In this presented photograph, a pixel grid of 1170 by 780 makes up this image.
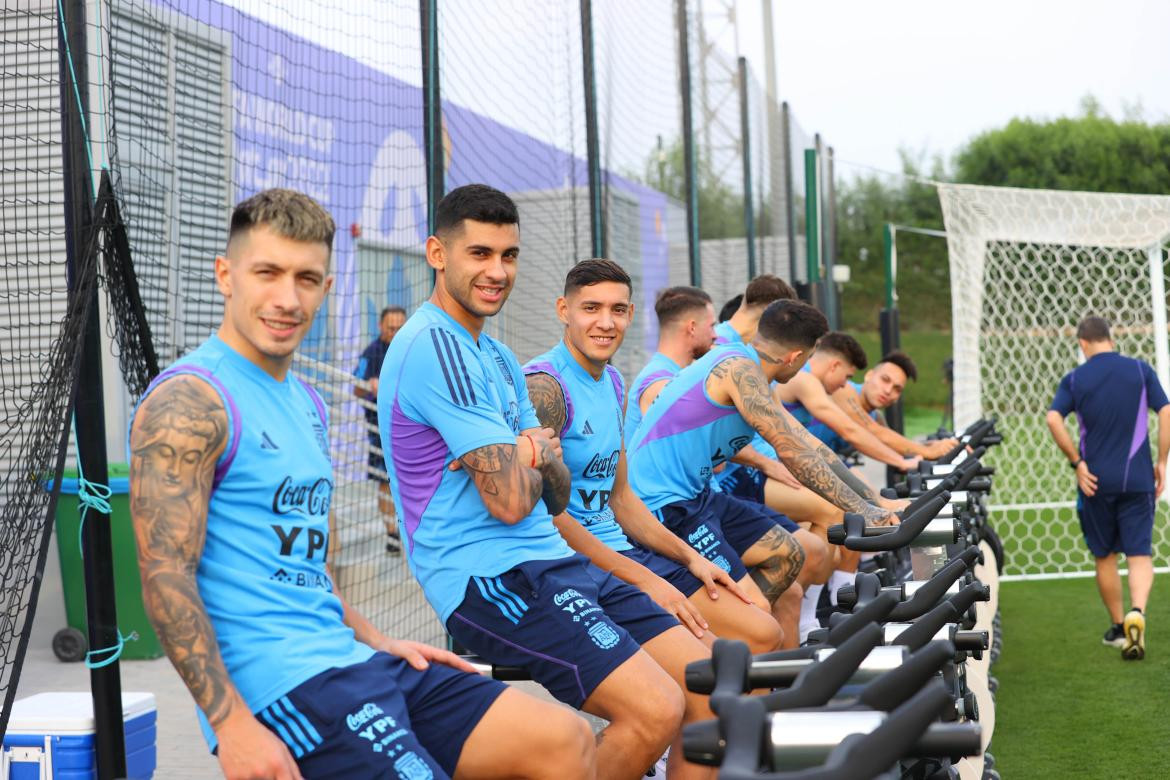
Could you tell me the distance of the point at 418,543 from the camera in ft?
11.0

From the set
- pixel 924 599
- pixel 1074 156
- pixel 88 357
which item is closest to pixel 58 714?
pixel 88 357

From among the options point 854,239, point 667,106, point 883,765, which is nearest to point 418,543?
point 883,765

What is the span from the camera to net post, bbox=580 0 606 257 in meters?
6.73

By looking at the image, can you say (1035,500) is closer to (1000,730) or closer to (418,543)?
(1000,730)

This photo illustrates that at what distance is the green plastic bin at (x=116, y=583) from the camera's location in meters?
7.21

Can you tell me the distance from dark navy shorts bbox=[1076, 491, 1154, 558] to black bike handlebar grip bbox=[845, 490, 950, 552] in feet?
15.9

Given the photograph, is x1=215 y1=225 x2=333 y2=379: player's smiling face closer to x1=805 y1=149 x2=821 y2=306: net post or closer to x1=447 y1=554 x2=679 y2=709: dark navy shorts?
x1=447 y1=554 x2=679 y2=709: dark navy shorts

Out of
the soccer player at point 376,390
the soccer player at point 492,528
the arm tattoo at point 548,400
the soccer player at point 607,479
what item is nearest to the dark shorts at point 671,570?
the soccer player at point 607,479

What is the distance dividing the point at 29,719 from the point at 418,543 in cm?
120

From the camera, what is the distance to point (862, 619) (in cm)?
216

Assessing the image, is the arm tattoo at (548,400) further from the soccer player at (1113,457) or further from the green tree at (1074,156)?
the green tree at (1074,156)

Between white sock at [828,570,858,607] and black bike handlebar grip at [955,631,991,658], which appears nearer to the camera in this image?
black bike handlebar grip at [955,631,991,658]

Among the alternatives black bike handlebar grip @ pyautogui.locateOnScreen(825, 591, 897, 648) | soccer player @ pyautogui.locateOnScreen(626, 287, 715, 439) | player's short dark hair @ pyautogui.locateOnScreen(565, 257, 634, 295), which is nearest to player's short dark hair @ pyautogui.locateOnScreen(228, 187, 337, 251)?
black bike handlebar grip @ pyautogui.locateOnScreen(825, 591, 897, 648)

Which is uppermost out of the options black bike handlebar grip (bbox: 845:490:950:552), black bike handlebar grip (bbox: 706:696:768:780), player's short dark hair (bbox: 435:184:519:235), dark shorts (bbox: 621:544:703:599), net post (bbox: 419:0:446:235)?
net post (bbox: 419:0:446:235)
